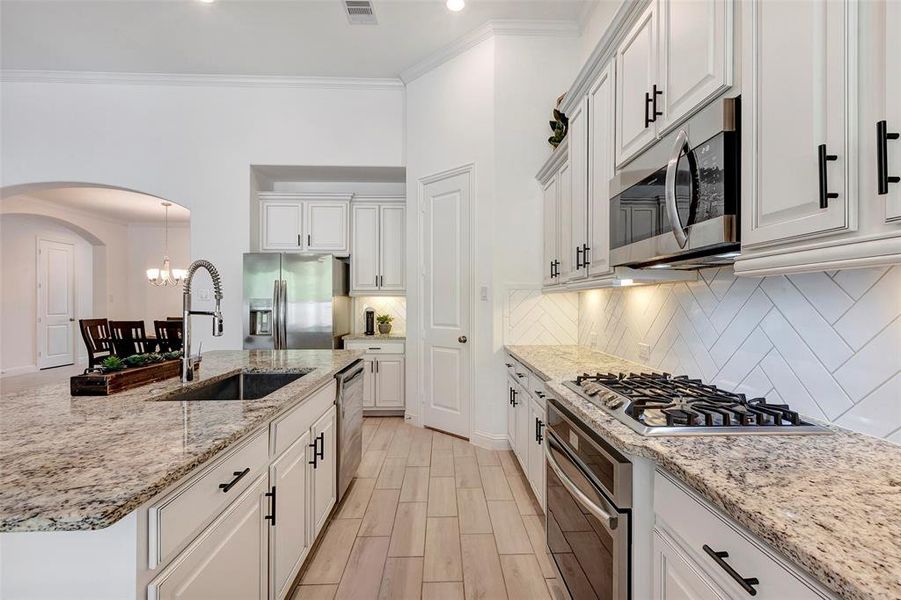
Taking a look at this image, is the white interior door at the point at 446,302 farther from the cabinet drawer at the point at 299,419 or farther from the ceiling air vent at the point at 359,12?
the cabinet drawer at the point at 299,419

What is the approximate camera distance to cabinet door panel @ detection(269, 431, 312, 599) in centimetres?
160

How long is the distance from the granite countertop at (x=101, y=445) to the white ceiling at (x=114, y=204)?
18.7 feet

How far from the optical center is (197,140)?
15.5 ft

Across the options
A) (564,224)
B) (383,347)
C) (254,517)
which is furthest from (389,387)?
(254,517)

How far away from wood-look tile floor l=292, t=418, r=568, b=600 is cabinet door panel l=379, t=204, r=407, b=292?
2141 millimetres

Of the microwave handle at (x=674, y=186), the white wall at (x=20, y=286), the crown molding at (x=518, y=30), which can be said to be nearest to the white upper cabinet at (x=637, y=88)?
the microwave handle at (x=674, y=186)

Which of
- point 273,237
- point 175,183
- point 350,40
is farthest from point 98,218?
point 350,40

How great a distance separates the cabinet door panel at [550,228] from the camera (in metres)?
3.26

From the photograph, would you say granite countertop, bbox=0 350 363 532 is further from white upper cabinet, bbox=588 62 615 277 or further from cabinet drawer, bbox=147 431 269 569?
white upper cabinet, bbox=588 62 615 277

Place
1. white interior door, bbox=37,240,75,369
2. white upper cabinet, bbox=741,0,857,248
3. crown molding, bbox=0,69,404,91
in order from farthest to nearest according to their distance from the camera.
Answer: white interior door, bbox=37,240,75,369, crown molding, bbox=0,69,404,91, white upper cabinet, bbox=741,0,857,248

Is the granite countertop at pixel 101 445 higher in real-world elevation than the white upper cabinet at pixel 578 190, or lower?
lower

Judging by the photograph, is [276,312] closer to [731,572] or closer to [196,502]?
[196,502]

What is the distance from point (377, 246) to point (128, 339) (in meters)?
3.37

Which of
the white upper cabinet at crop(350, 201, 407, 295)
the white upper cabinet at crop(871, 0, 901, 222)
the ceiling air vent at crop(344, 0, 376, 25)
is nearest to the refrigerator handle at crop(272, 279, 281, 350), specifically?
the white upper cabinet at crop(350, 201, 407, 295)
